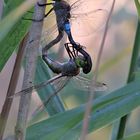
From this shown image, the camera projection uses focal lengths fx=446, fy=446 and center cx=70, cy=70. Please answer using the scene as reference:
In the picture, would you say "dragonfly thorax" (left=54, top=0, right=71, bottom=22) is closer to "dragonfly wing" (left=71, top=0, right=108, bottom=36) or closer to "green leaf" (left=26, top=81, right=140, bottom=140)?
"dragonfly wing" (left=71, top=0, right=108, bottom=36)

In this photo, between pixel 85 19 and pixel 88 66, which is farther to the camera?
pixel 85 19

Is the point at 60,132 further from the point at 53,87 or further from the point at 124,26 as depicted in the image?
the point at 124,26

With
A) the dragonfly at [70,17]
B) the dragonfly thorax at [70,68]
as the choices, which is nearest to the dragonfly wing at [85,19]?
the dragonfly at [70,17]

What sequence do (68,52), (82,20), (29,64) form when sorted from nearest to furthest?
(29,64) < (68,52) < (82,20)

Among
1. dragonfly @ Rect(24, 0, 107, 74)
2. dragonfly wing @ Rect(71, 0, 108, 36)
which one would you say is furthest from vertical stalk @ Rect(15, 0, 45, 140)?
dragonfly wing @ Rect(71, 0, 108, 36)

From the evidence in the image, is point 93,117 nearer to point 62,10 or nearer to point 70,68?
point 70,68

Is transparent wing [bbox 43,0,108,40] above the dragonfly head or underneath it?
above

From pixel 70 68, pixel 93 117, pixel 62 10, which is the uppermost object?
pixel 62 10

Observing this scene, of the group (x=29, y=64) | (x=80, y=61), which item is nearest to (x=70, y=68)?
(x=80, y=61)
